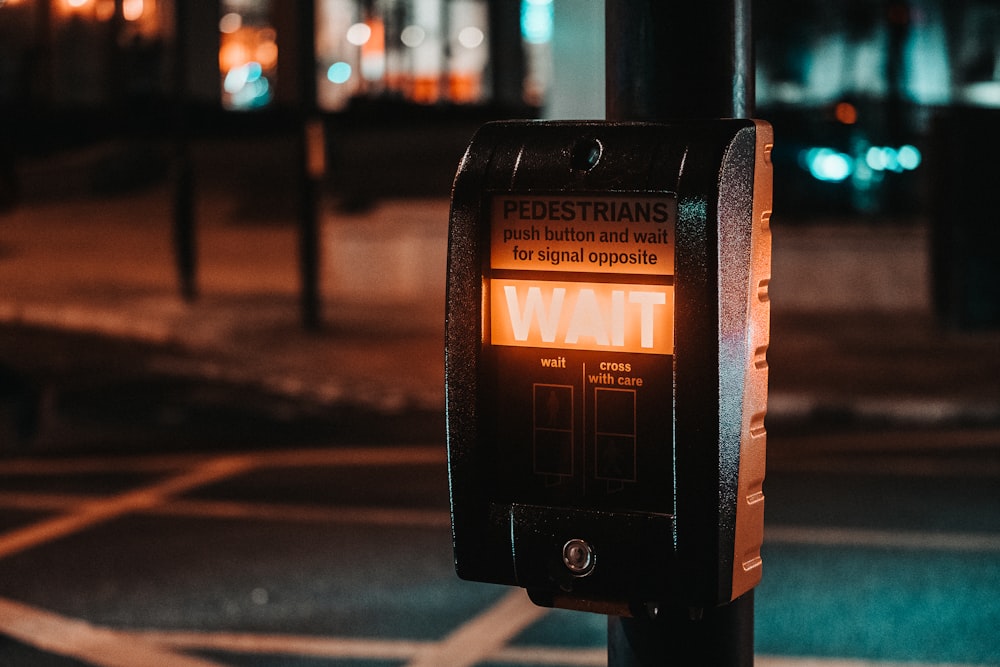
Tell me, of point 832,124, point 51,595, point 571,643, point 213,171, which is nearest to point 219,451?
point 51,595

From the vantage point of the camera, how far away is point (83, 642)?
572 centimetres

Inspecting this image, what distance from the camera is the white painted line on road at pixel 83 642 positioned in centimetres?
550

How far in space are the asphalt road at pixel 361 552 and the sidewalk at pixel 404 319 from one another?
99 cm

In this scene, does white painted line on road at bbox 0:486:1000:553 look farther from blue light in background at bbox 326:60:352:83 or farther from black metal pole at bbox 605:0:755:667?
blue light in background at bbox 326:60:352:83

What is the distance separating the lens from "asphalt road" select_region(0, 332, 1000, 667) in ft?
18.5

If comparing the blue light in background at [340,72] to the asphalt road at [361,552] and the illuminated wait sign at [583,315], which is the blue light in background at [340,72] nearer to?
the asphalt road at [361,552]

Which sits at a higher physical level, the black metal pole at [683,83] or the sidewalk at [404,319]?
Result: the black metal pole at [683,83]

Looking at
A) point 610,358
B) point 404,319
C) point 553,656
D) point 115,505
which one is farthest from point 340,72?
point 610,358

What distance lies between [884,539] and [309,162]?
853 centimetres

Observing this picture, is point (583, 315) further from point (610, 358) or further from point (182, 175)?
point (182, 175)


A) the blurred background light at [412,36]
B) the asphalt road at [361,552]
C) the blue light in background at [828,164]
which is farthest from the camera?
the blurred background light at [412,36]

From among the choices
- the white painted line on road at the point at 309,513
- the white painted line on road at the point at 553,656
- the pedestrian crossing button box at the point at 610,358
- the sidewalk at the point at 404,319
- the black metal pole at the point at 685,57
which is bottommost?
the sidewalk at the point at 404,319

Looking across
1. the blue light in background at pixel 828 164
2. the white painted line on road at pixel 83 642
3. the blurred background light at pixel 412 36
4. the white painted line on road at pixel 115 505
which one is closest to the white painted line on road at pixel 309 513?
the white painted line on road at pixel 115 505

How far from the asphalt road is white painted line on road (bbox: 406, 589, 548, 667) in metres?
0.01
